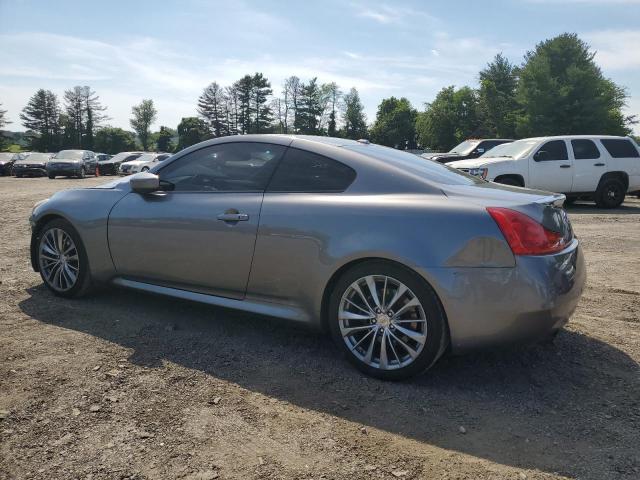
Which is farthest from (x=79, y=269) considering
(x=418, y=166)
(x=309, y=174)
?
(x=418, y=166)

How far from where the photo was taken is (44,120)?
308 ft

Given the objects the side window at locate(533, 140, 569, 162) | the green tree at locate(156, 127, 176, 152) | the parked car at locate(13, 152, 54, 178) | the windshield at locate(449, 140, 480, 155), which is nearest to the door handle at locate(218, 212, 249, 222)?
the side window at locate(533, 140, 569, 162)


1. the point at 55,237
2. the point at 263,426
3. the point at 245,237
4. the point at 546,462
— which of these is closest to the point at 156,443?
the point at 263,426

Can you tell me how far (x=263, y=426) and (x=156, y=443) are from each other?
20.2 inches

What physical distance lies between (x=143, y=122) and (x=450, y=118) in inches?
2543

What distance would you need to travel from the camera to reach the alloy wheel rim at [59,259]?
4543 mm

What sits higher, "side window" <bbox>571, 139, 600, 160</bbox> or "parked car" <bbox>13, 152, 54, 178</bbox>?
"side window" <bbox>571, 139, 600, 160</bbox>

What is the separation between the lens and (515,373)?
331 centimetres

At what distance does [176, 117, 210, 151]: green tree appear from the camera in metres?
98.1

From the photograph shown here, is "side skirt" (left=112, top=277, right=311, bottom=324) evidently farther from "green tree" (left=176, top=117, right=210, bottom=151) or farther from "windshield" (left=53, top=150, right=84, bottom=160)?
"green tree" (left=176, top=117, right=210, bottom=151)

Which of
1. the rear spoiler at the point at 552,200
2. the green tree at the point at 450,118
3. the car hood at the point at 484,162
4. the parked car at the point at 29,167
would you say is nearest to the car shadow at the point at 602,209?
the car hood at the point at 484,162

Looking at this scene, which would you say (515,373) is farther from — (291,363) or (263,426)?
(263,426)

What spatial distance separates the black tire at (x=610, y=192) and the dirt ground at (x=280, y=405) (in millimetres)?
9757

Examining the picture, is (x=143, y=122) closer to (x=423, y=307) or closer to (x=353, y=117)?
(x=353, y=117)
